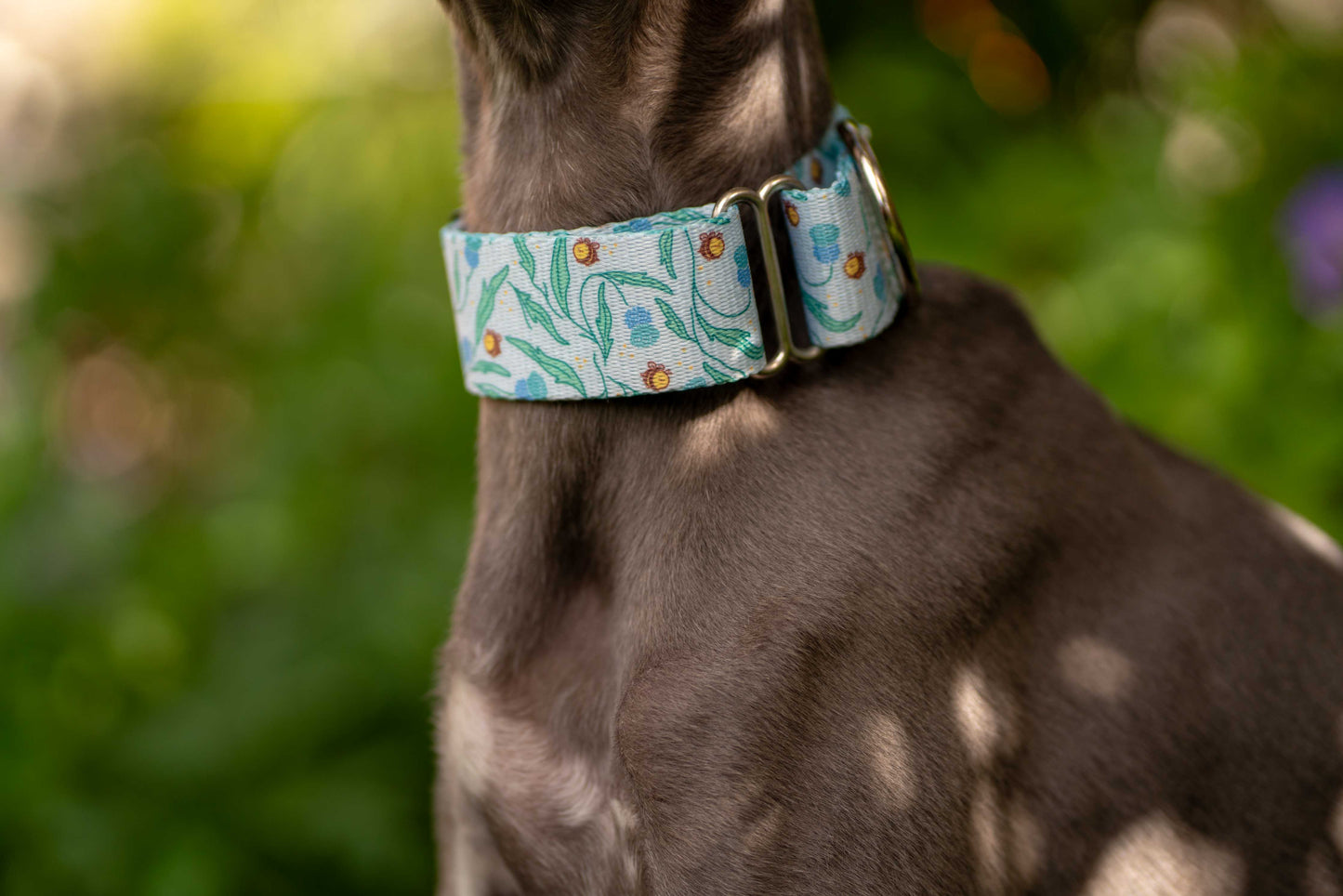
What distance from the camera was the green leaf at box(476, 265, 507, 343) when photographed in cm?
115

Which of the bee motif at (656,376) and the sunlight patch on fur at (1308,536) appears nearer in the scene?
the bee motif at (656,376)

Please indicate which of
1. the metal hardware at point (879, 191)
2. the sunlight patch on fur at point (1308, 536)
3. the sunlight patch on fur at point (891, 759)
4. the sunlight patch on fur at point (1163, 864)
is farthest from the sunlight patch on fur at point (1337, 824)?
the metal hardware at point (879, 191)

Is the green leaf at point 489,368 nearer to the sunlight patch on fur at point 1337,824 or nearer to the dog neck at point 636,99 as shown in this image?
the dog neck at point 636,99

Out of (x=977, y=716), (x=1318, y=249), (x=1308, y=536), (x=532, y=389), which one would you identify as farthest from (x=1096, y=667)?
(x=1318, y=249)

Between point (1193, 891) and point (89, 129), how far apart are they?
10.5 ft

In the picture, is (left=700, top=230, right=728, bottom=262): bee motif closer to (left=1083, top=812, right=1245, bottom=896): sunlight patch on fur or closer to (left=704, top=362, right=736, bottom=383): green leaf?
(left=704, top=362, right=736, bottom=383): green leaf

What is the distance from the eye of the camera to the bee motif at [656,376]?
111cm

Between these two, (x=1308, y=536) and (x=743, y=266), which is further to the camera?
(x=1308, y=536)

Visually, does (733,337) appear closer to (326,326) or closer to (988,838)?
(988,838)

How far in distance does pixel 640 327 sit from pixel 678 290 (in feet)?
0.15

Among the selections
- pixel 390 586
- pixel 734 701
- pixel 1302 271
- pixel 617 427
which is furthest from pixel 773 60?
pixel 1302 271

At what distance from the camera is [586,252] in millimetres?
1093

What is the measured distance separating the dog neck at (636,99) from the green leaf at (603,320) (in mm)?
84

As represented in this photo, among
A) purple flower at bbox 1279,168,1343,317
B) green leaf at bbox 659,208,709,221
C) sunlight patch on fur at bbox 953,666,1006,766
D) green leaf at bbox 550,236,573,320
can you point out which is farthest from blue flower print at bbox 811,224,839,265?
purple flower at bbox 1279,168,1343,317
